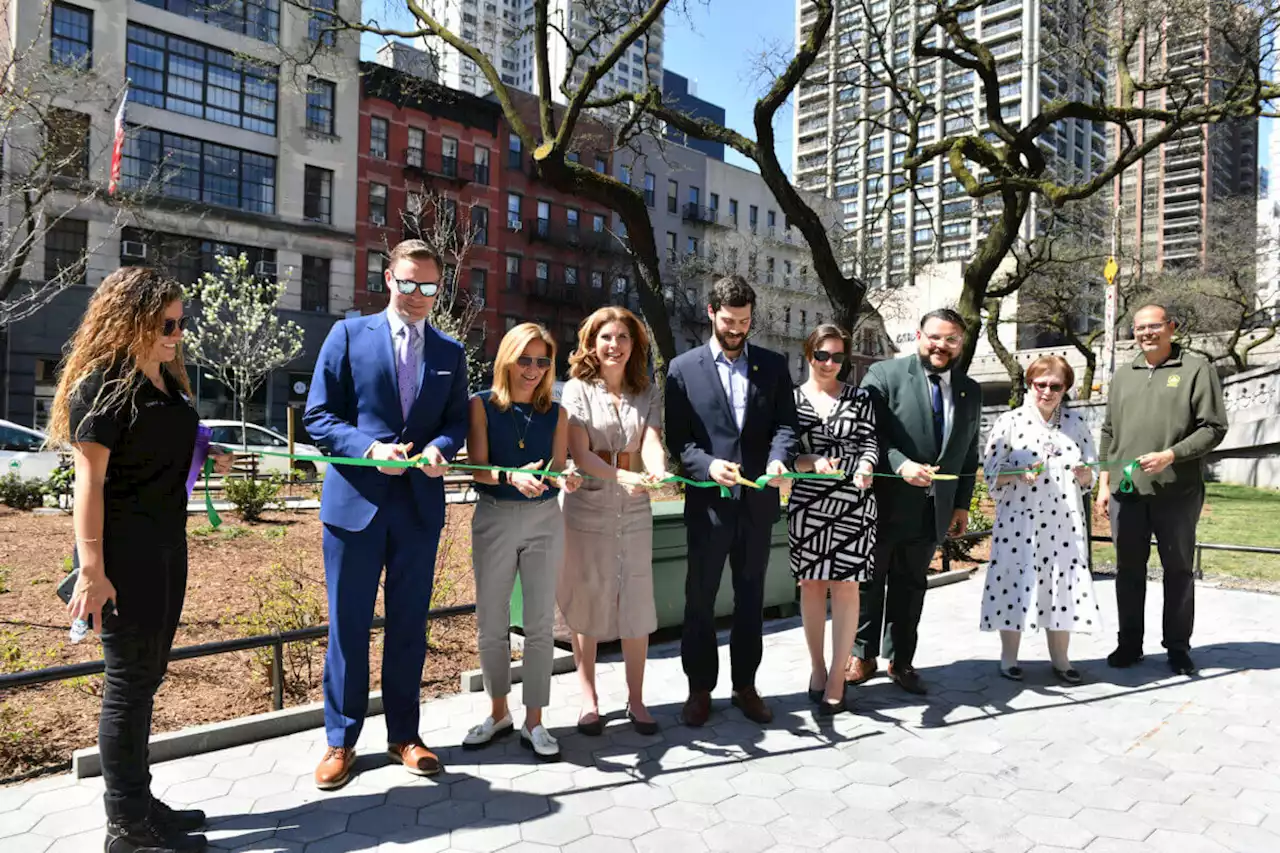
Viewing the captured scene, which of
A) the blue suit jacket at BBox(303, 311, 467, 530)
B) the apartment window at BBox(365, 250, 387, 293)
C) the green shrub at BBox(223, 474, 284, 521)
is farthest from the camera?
A: the apartment window at BBox(365, 250, 387, 293)

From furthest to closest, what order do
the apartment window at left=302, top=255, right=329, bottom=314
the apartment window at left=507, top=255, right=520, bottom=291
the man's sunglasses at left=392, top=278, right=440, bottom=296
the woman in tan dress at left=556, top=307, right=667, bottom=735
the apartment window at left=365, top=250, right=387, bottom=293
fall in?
the apartment window at left=507, top=255, right=520, bottom=291
the apartment window at left=365, top=250, right=387, bottom=293
the apartment window at left=302, top=255, right=329, bottom=314
the woman in tan dress at left=556, top=307, right=667, bottom=735
the man's sunglasses at left=392, top=278, right=440, bottom=296

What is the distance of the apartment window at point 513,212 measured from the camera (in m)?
39.9

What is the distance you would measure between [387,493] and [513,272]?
1471 inches

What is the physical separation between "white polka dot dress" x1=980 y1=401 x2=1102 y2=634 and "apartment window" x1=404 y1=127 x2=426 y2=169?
34385 mm

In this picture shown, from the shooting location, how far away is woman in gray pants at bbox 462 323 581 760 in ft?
13.7

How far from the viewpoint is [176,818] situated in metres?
3.28

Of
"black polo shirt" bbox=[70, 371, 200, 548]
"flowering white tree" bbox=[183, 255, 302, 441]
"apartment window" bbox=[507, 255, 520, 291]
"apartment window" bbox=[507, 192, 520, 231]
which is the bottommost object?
"black polo shirt" bbox=[70, 371, 200, 548]

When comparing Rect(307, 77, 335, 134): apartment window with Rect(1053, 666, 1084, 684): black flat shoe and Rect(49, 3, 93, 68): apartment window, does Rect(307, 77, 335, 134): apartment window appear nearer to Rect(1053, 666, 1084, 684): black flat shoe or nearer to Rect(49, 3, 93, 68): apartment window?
Rect(49, 3, 93, 68): apartment window

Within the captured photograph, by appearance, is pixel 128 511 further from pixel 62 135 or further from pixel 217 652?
pixel 62 135

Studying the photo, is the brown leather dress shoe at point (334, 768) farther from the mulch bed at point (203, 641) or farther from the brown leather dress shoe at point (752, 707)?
the brown leather dress shoe at point (752, 707)

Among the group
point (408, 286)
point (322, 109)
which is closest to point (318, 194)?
point (322, 109)

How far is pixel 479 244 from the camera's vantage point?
126 feet

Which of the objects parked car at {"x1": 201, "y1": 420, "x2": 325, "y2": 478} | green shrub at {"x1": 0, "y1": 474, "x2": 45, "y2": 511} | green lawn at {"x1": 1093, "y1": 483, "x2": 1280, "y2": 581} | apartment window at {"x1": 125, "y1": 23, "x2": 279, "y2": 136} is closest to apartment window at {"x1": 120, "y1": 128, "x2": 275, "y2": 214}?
apartment window at {"x1": 125, "y1": 23, "x2": 279, "y2": 136}

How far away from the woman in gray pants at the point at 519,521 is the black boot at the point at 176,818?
1.24m
